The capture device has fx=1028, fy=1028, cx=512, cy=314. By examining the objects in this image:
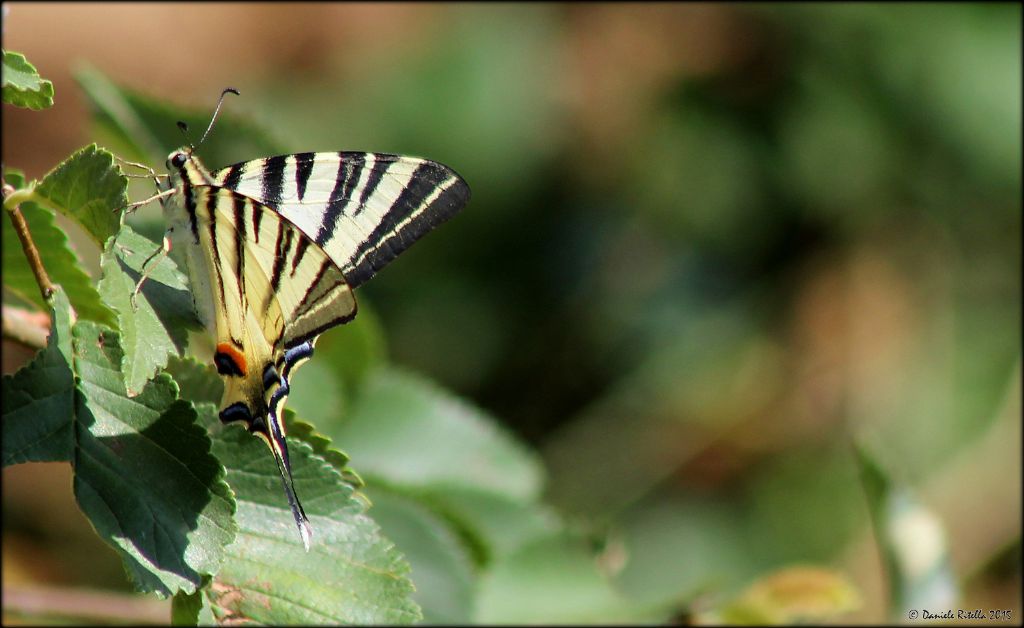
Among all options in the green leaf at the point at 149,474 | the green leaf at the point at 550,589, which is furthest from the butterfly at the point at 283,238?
the green leaf at the point at 550,589

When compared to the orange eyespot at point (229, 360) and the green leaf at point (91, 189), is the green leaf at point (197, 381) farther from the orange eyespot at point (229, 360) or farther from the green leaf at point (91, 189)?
the green leaf at point (91, 189)

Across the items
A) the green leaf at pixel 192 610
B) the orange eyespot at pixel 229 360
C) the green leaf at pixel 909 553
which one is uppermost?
the green leaf at pixel 909 553

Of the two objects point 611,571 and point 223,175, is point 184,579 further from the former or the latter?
point 611,571

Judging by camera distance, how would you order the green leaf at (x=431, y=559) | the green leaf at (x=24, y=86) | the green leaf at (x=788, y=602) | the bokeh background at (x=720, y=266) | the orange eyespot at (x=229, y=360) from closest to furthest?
the green leaf at (x=24, y=86) < the orange eyespot at (x=229, y=360) < the green leaf at (x=431, y=559) < the green leaf at (x=788, y=602) < the bokeh background at (x=720, y=266)

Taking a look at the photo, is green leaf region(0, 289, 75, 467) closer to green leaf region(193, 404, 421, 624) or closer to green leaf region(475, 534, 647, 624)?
green leaf region(193, 404, 421, 624)

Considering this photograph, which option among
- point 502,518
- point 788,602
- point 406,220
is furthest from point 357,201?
point 788,602

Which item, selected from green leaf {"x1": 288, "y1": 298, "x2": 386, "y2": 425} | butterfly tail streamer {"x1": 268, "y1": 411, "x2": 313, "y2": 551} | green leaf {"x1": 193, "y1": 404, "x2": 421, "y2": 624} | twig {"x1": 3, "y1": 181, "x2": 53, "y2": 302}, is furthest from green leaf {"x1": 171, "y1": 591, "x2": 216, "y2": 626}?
green leaf {"x1": 288, "y1": 298, "x2": 386, "y2": 425}
